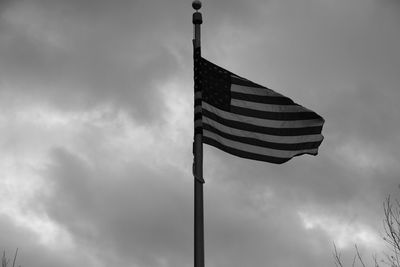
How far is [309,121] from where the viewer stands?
50.5ft

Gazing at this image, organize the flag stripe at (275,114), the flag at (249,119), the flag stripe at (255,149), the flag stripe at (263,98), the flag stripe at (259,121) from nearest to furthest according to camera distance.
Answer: the flag stripe at (255,149) < the flag at (249,119) < the flag stripe at (259,121) < the flag stripe at (275,114) < the flag stripe at (263,98)

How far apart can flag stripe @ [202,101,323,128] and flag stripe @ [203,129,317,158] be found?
531 millimetres

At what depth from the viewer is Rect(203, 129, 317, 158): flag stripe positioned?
46.0 ft

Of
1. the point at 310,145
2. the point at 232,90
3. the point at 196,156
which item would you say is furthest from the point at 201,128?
the point at 310,145

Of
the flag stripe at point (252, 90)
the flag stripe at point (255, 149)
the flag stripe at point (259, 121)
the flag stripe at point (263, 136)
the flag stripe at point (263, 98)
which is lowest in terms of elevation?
the flag stripe at point (255, 149)

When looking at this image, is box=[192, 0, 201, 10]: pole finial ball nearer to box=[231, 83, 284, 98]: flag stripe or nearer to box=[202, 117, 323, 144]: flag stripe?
box=[231, 83, 284, 98]: flag stripe

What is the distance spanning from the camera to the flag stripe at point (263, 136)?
14.1 meters

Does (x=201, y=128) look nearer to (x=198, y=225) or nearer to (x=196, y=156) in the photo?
(x=196, y=156)

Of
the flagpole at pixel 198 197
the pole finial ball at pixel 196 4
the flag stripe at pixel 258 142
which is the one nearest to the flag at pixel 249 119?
the flag stripe at pixel 258 142

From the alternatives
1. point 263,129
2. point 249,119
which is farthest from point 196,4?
point 263,129

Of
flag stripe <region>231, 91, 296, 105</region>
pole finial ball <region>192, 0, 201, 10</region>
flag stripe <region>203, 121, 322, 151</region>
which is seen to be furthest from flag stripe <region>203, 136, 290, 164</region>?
pole finial ball <region>192, 0, 201, 10</region>

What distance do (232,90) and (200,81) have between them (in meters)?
1.04

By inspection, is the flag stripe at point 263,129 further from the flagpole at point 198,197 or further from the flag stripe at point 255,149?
the flagpole at point 198,197

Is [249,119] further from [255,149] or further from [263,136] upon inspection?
[255,149]
